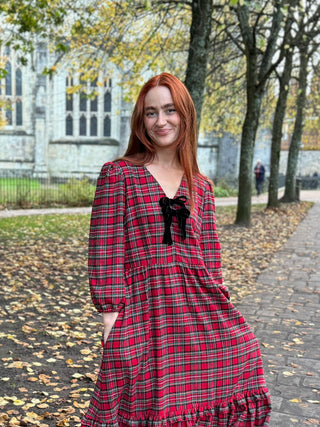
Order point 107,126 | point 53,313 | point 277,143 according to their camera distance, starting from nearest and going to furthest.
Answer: point 53,313 → point 277,143 → point 107,126

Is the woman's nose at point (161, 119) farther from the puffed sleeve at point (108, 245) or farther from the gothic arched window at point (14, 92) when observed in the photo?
the gothic arched window at point (14, 92)

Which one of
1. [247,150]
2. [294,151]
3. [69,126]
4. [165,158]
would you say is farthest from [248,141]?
[69,126]

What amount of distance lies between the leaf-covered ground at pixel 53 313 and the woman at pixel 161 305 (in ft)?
4.83

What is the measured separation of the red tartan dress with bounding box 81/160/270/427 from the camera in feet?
6.70

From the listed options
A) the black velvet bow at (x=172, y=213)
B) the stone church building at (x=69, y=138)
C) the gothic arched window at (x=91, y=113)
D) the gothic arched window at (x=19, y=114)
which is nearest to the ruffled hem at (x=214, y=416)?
the black velvet bow at (x=172, y=213)

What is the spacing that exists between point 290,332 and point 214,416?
3.28 meters

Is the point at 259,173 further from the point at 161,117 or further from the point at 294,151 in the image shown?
the point at 161,117

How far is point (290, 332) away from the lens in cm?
523

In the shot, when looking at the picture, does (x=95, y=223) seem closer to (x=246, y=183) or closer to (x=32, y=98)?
(x=246, y=183)

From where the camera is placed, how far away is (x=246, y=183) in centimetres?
1273

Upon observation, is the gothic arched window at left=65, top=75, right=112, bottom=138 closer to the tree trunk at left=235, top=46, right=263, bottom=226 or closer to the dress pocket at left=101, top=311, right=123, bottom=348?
the tree trunk at left=235, top=46, right=263, bottom=226

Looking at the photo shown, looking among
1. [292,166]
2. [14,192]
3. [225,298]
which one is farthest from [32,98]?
[225,298]

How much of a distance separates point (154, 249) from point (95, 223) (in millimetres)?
267

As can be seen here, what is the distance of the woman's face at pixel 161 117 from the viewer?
2281 millimetres
